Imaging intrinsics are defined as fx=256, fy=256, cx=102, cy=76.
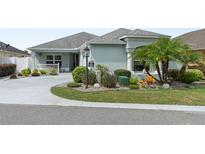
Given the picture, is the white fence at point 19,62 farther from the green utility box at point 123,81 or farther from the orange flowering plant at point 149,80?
the orange flowering plant at point 149,80

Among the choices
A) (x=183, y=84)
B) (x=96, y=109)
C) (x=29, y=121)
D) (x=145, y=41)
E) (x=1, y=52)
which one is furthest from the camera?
(x=1, y=52)

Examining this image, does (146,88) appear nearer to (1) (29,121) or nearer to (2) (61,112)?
(2) (61,112)

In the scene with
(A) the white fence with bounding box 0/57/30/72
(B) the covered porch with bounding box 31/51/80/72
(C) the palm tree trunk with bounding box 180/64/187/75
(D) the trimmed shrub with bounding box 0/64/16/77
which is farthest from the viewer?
(B) the covered porch with bounding box 31/51/80/72

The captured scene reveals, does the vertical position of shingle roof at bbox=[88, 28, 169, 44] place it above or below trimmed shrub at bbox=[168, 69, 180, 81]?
above

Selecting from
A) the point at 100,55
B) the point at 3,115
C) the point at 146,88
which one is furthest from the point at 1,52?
the point at 3,115

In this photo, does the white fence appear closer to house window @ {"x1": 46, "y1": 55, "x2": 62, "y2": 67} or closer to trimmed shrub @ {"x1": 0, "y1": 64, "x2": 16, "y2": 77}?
trimmed shrub @ {"x1": 0, "y1": 64, "x2": 16, "y2": 77}

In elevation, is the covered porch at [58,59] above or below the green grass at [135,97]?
above

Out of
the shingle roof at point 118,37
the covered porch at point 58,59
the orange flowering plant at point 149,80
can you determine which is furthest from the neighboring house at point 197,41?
the covered porch at point 58,59

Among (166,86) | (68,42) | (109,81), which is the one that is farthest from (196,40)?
(109,81)

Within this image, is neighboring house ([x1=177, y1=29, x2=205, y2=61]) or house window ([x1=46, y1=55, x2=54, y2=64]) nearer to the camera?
neighboring house ([x1=177, y1=29, x2=205, y2=61])

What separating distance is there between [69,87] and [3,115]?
22.6 ft

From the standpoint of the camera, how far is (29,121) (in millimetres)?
7445

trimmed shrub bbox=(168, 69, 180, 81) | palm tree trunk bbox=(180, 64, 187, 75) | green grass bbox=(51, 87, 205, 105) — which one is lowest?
green grass bbox=(51, 87, 205, 105)

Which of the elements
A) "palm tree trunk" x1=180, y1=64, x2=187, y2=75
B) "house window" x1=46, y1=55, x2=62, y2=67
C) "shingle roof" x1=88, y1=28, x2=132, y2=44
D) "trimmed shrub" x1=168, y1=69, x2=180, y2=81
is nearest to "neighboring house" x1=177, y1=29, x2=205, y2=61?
"shingle roof" x1=88, y1=28, x2=132, y2=44
